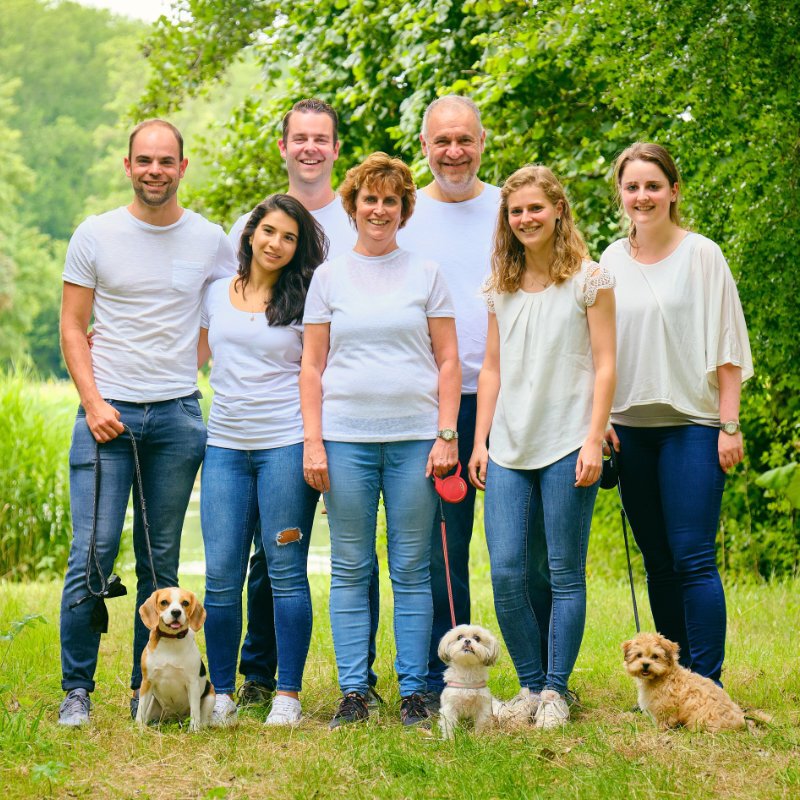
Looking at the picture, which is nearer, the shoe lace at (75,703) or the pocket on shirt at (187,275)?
the shoe lace at (75,703)

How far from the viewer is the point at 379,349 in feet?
13.9

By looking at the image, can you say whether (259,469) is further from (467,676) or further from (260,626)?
(467,676)

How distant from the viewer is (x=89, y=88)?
51.1 meters

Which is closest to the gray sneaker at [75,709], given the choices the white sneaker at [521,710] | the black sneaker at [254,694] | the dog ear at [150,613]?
the dog ear at [150,613]

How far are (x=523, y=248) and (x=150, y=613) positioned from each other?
1.93 m

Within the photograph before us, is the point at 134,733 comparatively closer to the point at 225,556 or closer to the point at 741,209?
the point at 225,556

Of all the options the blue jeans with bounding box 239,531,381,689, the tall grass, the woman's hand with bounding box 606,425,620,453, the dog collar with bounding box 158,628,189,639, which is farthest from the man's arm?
the tall grass

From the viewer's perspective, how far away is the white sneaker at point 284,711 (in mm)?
4285

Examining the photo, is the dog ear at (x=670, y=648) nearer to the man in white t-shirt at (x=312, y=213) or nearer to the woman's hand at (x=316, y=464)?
the man in white t-shirt at (x=312, y=213)

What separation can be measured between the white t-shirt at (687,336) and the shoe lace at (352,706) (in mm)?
1436

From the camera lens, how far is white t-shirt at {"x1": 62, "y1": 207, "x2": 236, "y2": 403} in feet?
14.3

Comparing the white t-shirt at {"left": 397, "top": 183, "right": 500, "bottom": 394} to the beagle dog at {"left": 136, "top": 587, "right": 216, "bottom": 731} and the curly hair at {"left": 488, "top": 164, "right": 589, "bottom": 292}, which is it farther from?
the beagle dog at {"left": 136, "top": 587, "right": 216, "bottom": 731}

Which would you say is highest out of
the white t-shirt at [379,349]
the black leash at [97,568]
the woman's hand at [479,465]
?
the white t-shirt at [379,349]

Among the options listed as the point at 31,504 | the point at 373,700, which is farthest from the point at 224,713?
the point at 31,504
